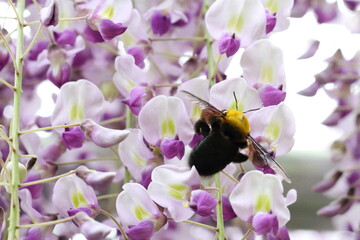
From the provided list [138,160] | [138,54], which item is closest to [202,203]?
[138,160]

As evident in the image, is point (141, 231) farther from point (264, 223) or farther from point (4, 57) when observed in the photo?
point (4, 57)

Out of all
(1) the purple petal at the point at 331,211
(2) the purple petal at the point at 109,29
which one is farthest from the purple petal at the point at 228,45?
(1) the purple petal at the point at 331,211

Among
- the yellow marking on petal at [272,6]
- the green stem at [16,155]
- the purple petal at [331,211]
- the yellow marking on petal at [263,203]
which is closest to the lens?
the green stem at [16,155]

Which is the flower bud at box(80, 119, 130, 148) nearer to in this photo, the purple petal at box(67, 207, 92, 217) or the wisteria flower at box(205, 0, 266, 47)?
the purple petal at box(67, 207, 92, 217)

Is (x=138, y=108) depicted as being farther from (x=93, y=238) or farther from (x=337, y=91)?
(x=337, y=91)

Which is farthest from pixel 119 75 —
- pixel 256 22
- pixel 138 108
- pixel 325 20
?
pixel 325 20

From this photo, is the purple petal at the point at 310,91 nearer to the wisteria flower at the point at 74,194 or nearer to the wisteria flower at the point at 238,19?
the wisteria flower at the point at 238,19

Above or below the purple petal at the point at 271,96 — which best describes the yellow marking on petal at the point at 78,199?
below
